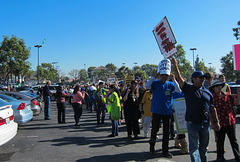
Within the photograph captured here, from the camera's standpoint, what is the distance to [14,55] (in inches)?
1105

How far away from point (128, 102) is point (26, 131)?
4.38 metres

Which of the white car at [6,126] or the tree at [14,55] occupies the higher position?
the tree at [14,55]

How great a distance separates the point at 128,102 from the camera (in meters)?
6.93

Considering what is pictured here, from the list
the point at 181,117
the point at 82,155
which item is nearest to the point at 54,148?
the point at 82,155

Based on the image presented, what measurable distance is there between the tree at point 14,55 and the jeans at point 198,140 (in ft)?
94.1

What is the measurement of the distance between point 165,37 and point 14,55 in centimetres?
2740

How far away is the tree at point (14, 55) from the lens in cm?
2772

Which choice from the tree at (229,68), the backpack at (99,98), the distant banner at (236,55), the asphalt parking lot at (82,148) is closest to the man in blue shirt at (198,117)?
the asphalt parking lot at (82,148)

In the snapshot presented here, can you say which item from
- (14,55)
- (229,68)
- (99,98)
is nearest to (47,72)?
(14,55)

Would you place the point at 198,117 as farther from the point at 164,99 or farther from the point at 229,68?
the point at 229,68

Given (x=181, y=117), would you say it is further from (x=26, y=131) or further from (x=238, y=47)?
(x=26, y=131)

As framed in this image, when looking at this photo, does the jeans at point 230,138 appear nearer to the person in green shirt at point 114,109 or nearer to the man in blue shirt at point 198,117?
the man in blue shirt at point 198,117

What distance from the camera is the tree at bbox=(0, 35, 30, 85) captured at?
1091 inches

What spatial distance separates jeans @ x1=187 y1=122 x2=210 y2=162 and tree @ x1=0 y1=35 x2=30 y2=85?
28685mm
